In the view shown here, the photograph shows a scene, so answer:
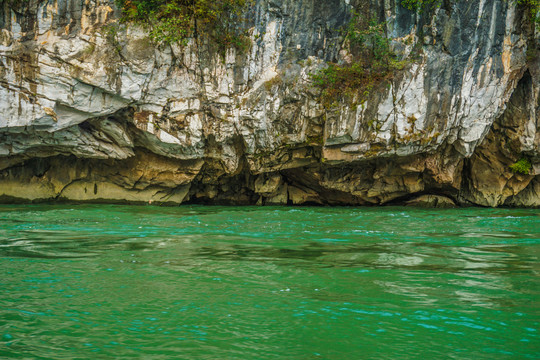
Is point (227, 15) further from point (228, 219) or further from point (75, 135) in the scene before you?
point (228, 219)

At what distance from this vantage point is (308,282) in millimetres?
5137

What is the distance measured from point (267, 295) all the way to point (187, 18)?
11669mm

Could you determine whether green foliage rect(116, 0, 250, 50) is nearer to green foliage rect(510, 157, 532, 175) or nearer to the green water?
the green water

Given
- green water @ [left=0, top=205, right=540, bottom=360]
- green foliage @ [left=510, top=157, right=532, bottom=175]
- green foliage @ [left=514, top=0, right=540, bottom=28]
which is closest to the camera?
green water @ [left=0, top=205, right=540, bottom=360]

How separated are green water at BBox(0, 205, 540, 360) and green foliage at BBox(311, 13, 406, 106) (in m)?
7.13

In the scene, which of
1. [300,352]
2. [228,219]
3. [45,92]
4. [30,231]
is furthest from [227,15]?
[300,352]

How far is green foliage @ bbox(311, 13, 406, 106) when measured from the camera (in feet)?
47.6

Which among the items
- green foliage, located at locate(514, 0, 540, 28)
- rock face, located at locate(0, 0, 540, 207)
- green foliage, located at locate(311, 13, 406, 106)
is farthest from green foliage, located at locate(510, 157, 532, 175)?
green foliage, located at locate(311, 13, 406, 106)

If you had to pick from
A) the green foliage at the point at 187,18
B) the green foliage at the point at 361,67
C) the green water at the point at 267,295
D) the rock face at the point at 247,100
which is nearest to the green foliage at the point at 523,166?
the rock face at the point at 247,100

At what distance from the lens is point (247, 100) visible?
47.7 feet

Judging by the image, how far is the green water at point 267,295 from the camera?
339 centimetres

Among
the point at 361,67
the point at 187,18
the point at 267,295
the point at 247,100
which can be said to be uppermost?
the point at 187,18

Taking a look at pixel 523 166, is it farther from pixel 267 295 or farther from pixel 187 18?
pixel 267 295

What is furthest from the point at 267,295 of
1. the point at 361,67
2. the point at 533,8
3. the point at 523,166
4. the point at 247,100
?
the point at 523,166
